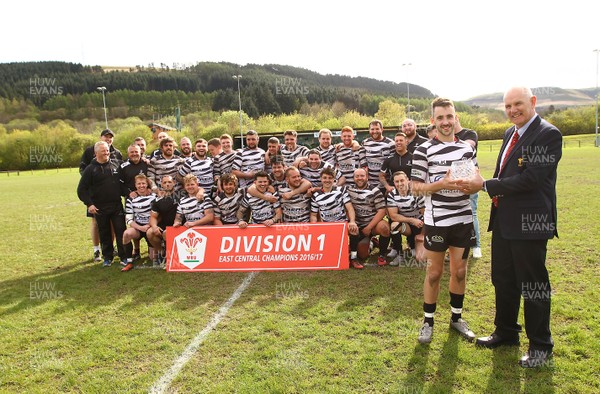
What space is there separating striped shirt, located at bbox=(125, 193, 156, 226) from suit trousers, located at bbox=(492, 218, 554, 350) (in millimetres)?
5855

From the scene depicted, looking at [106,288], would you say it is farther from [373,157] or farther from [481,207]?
[481,207]

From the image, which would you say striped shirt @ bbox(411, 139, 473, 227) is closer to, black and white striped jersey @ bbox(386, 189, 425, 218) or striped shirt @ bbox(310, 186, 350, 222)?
black and white striped jersey @ bbox(386, 189, 425, 218)

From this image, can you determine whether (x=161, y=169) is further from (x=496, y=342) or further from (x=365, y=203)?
(x=496, y=342)

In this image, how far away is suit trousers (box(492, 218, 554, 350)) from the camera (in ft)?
11.4

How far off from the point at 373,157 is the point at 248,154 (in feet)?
8.21

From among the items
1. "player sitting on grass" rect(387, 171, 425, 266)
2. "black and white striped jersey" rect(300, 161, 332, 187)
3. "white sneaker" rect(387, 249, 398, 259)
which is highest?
"black and white striped jersey" rect(300, 161, 332, 187)

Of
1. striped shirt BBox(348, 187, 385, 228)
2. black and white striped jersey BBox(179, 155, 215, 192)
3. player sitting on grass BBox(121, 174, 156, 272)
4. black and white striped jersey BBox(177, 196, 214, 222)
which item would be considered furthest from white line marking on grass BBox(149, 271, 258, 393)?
black and white striped jersey BBox(179, 155, 215, 192)

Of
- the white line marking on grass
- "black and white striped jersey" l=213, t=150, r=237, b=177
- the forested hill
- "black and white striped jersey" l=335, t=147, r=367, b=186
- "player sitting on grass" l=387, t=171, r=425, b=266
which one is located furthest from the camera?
the forested hill

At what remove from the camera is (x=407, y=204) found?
667 centimetres

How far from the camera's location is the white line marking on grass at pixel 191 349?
3.55m

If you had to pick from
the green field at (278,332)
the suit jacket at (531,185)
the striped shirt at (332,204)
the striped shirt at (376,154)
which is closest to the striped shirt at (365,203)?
the striped shirt at (332,204)

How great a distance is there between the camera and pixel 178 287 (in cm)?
606

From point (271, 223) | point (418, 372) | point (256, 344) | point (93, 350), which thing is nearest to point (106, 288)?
point (93, 350)

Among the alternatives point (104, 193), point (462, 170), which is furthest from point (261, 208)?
point (462, 170)
